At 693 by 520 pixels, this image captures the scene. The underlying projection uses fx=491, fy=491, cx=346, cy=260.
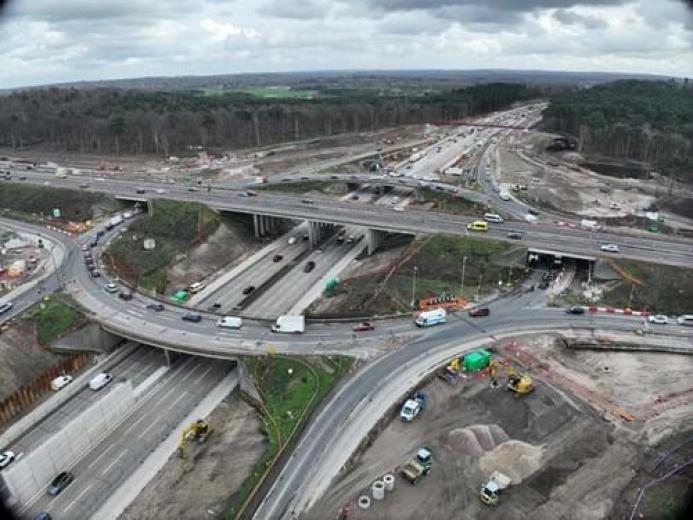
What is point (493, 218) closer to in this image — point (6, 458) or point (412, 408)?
point (412, 408)

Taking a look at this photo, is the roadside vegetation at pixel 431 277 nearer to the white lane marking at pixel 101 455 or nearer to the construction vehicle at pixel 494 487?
the construction vehicle at pixel 494 487

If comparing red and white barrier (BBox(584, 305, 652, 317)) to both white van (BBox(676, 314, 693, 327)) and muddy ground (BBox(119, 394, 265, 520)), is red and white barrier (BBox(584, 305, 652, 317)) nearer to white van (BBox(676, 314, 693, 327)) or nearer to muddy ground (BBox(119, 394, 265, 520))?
white van (BBox(676, 314, 693, 327))

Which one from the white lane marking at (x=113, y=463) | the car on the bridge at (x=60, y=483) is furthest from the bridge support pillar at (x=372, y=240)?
the car on the bridge at (x=60, y=483)

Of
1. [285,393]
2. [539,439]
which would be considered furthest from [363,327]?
[539,439]

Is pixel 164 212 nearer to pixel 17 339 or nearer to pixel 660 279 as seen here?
pixel 17 339

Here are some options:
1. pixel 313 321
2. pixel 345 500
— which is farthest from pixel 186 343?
pixel 345 500

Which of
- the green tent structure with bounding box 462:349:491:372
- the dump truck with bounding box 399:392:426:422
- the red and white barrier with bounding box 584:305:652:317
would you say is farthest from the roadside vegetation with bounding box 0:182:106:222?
the red and white barrier with bounding box 584:305:652:317
